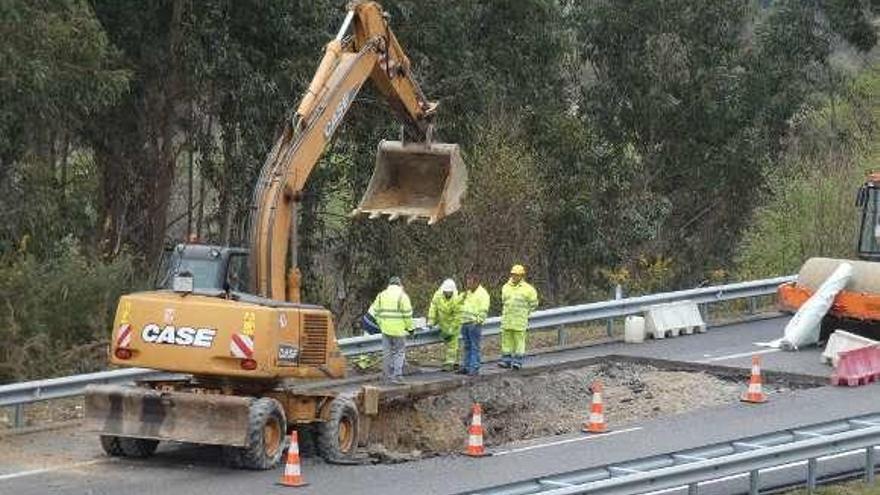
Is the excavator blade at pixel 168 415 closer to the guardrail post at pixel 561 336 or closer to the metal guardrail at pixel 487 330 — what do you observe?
the metal guardrail at pixel 487 330

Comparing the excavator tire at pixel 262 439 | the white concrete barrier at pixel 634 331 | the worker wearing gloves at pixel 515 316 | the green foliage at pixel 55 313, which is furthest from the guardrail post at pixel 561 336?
the excavator tire at pixel 262 439

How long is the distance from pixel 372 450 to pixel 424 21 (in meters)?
20.9

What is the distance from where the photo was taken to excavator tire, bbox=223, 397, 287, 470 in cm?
1669

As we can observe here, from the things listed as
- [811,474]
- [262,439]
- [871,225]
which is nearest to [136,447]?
[262,439]

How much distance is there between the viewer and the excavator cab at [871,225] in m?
27.1

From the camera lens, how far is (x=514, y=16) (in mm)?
41125

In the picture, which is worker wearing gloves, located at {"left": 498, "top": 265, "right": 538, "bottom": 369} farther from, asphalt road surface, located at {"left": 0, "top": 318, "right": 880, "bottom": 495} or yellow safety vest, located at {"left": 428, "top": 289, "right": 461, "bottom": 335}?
asphalt road surface, located at {"left": 0, "top": 318, "right": 880, "bottom": 495}

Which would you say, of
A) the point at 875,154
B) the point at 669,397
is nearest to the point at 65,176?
the point at 669,397

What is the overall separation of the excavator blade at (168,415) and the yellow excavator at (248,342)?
0.4 inches

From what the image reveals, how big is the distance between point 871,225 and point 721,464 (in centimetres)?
1328

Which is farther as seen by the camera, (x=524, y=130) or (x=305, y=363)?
(x=524, y=130)

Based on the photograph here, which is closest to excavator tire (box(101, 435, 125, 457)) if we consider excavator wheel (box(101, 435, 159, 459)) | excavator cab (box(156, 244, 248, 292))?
excavator wheel (box(101, 435, 159, 459))

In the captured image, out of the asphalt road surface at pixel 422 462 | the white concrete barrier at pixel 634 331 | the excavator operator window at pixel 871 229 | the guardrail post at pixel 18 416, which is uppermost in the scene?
the excavator operator window at pixel 871 229

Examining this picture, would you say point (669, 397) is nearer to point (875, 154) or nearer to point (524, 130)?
point (524, 130)
